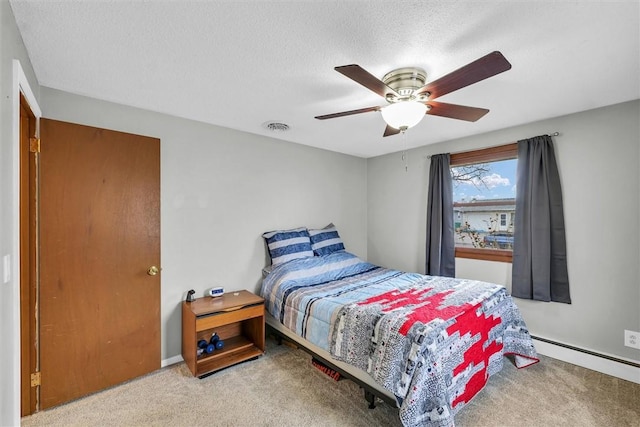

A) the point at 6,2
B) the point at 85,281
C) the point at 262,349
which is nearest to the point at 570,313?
the point at 262,349

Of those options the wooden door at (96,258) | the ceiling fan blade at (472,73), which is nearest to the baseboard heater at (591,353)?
the ceiling fan blade at (472,73)

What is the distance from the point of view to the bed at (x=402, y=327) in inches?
67.1

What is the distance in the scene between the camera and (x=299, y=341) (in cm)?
262

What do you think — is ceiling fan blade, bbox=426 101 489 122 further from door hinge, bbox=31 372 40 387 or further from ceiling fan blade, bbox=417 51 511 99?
door hinge, bbox=31 372 40 387

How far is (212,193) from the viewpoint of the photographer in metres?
2.88

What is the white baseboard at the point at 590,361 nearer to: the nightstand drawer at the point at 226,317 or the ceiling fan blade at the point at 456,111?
the ceiling fan blade at the point at 456,111

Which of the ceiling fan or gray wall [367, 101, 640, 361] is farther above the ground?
the ceiling fan

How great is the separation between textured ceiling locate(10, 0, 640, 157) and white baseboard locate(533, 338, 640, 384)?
222 centimetres

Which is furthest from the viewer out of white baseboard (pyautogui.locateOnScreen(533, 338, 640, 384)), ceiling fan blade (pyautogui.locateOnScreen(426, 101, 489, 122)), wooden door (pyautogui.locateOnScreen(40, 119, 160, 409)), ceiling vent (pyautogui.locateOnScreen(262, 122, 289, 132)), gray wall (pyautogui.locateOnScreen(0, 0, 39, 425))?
ceiling vent (pyautogui.locateOnScreen(262, 122, 289, 132))

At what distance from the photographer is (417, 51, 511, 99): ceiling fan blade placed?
1.28 meters

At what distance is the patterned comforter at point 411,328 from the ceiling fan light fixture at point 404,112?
51.3 inches

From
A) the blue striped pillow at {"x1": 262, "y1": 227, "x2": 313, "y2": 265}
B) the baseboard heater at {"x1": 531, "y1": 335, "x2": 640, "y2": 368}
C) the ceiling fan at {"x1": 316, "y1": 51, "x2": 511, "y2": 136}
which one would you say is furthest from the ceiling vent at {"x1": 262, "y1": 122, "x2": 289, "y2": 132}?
the baseboard heater at {"x1": 531, "y1": 335, "x2": 640, "y2": 368}

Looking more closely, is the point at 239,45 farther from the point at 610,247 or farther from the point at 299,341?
the point at 610,247

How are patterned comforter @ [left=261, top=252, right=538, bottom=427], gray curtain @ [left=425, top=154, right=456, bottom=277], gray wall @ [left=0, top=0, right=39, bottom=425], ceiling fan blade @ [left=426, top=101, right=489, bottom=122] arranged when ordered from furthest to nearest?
gray curtain @ [left=425, top=154, right=456, bottom=277] → ceiling fan blade @ [left=426, top=101, right=489, bottom=122] → patterned comforter @ [left=261, top=252, right=538, bottom=427] → gray wall @ [left=0, top=0, right=39, bottom=425]
